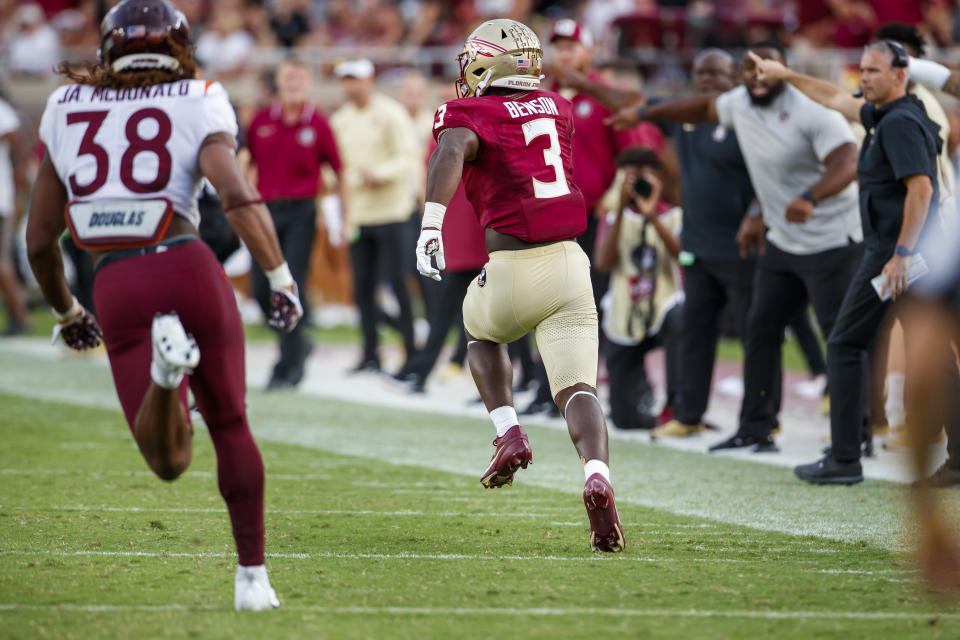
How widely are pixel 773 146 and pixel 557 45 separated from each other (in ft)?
7.37

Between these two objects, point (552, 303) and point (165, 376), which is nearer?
point (165, 376)

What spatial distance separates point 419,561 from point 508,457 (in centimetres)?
61

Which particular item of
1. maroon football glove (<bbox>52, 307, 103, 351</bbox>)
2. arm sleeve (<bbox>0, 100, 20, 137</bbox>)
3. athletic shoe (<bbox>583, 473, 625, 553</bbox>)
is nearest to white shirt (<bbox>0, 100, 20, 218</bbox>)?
arm sleeve (<bbox>0, 100, 20, 137</bbox>)

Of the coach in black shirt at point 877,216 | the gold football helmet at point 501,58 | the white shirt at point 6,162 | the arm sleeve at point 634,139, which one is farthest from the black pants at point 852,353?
the white shirt at point 6,162

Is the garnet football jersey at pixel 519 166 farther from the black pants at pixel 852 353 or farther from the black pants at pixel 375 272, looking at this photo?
the black pants at pixel 375 272

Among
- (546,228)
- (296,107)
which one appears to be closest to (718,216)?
(546,228)

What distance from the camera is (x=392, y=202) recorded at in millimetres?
12414

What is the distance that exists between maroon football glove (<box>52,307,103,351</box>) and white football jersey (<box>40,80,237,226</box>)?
69 cm

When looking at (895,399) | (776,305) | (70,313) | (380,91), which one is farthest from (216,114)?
(380,91)

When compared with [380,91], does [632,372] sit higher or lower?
higher

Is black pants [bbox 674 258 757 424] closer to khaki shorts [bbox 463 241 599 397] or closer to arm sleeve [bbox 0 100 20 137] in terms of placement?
khaki shorts [bbox 463 241 599 397]

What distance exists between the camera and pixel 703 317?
29.2 feet

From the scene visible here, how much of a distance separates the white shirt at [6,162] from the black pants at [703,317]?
26.9 ft

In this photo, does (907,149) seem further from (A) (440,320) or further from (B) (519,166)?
(A) (440,320)
